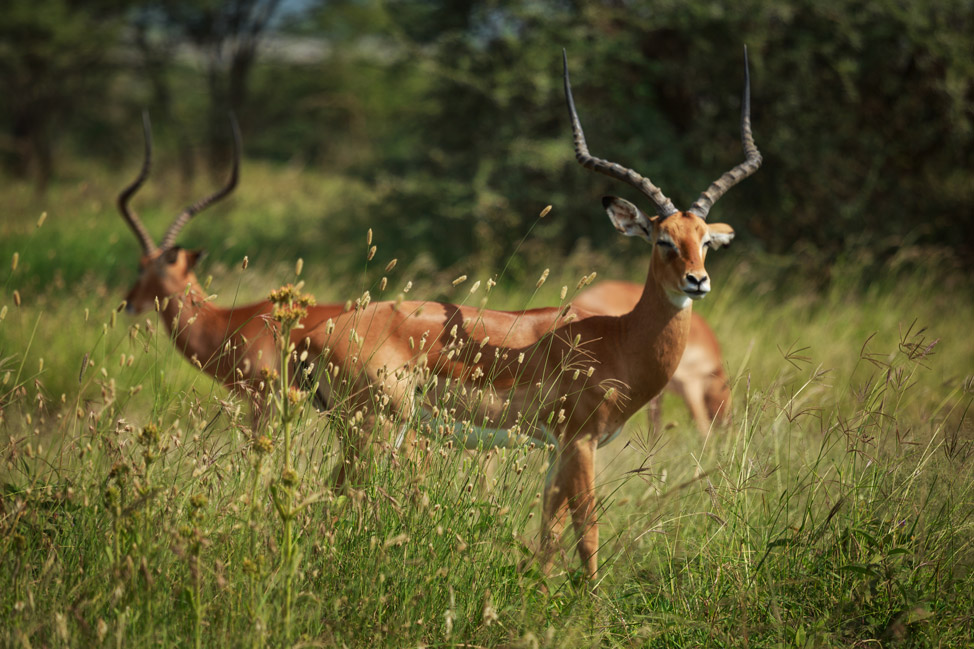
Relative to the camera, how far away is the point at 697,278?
309 centimetres

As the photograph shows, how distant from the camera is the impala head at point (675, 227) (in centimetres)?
324

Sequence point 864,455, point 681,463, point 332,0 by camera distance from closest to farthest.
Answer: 1. point 864,455
2. point 681,463
3. point 332,0

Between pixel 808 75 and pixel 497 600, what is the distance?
7699 millimetres

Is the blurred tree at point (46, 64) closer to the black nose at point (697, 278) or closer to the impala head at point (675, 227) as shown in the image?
the impala head at point (675, 227)

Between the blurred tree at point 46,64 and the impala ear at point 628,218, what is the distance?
14.0m

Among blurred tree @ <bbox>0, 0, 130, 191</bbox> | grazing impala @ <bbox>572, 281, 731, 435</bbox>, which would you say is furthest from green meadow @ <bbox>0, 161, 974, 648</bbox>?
blurred tree @ <bbox>0, 0, 130, 191</bbox>

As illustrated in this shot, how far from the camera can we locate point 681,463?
3.69m

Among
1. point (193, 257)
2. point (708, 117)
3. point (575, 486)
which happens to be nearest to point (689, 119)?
point (708, 117)

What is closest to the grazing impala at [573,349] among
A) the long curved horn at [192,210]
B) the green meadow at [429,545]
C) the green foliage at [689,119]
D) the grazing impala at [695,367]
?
the green meadow at [429,545]

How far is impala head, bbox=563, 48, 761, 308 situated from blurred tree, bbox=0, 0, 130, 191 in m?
14.0

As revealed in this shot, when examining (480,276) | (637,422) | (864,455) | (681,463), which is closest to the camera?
(864,455)

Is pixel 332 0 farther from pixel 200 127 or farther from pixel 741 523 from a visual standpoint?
pixel 741 523

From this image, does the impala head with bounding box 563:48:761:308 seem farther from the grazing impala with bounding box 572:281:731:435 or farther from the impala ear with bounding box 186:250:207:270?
the impala ear with bounding box 186:250:207:270

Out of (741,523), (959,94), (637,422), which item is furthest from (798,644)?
(959,94)
